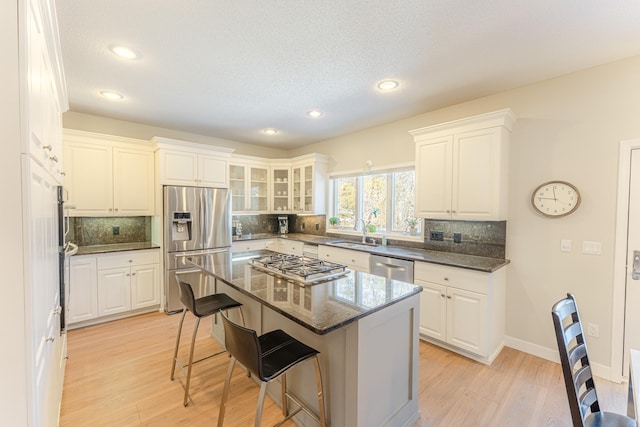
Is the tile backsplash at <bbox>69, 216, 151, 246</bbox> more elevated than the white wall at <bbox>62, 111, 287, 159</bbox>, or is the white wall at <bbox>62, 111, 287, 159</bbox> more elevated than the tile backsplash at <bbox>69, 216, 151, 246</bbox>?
the white wall at <bbox>62, 111, 287, 159</bbox>

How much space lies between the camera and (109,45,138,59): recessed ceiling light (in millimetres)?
2131

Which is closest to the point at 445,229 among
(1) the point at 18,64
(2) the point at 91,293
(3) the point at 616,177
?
(3) the point at 616,177

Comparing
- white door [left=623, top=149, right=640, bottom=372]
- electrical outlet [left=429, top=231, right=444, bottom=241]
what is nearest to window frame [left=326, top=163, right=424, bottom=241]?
electrical outlet [left=429, top=231, right=444, bottom=241]

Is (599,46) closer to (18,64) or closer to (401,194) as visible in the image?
(401,194)

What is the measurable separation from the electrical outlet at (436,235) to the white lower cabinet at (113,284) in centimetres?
371

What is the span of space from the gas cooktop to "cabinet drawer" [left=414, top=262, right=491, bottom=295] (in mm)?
1058

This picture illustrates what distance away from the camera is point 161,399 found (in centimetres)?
212

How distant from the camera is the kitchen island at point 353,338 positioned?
1.47 metres

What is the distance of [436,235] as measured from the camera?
346 cm

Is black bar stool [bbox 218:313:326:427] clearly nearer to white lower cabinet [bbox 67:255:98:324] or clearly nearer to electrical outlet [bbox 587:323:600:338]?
electrical outlet [bbox 587:323:600:338]

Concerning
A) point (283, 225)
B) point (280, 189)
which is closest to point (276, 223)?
point (283, 225)

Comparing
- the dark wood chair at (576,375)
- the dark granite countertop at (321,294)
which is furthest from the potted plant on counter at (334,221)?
the dark wood chair at (576,375)

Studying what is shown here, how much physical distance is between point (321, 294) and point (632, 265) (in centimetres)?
265

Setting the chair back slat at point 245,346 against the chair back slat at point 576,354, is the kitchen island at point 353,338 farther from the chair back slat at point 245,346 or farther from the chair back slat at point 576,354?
the chair back slat at point 576,354
